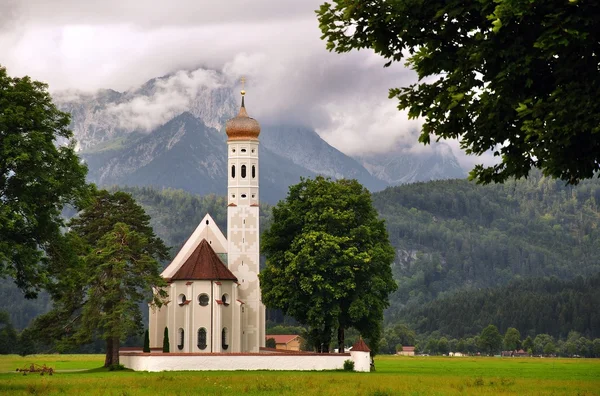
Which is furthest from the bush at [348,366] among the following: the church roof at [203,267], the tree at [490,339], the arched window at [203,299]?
the tree at [490,339]

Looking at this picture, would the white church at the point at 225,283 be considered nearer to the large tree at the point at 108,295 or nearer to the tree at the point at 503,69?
the large tree at the point at 108,295

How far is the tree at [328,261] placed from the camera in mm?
69562

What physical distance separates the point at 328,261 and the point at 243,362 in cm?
932

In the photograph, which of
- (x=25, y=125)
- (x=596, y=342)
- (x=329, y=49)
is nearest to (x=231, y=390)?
(x=25, y=125)

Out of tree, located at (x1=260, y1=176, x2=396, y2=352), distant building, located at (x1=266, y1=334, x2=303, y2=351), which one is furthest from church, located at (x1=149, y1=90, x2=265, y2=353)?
distant building, located at (x1=266, y1=334, x2=303, y2=351)

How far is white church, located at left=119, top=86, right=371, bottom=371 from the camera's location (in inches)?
3516

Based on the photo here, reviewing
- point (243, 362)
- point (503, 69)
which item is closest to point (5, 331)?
point (503, 69)

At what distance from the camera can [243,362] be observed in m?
66.9

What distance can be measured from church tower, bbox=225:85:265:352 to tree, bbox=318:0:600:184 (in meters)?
72.1

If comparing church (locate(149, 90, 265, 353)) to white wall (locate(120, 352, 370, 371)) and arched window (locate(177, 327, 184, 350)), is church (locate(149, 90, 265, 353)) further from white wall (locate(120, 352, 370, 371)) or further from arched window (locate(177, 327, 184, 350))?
white wall (locate(120, 352, 370, 371))

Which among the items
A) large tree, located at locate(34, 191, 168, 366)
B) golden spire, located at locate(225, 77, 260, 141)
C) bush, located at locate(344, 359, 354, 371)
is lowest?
bush, located at locate(344, 359, 354, 371)

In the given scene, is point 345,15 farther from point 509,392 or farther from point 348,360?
point 348,360

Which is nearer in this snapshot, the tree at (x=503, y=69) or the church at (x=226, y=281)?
the tree at (x=503, y=69)

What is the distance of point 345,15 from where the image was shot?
75.0ft
